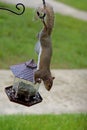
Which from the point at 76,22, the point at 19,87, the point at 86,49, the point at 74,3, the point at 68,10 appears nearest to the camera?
the point at 19,87

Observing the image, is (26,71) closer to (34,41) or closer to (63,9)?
(34,41)

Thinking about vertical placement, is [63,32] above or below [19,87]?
below

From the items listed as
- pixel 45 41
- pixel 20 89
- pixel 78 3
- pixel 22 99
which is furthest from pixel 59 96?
pixel 78 3

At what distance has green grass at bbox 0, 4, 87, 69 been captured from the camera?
7.99 metres

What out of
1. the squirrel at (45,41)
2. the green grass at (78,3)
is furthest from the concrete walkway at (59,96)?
the green grass at (78,3)

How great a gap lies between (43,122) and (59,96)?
1.30 metres

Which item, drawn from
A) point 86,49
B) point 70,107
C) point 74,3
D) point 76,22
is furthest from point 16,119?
point 74,3

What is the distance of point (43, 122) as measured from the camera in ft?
16.3

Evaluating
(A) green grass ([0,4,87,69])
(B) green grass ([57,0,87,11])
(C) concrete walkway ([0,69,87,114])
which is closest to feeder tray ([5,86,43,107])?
(C) concrete walkway ([0,69,87,114])

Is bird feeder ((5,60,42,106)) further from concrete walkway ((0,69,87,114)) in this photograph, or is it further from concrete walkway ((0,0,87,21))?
concrete walkway ((0,0,87,21))

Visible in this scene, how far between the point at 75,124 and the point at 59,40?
15.0 feet

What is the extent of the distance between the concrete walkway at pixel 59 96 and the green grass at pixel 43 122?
348mm

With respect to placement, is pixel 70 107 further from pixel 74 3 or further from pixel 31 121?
pixel 74 3

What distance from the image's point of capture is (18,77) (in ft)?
11.5
